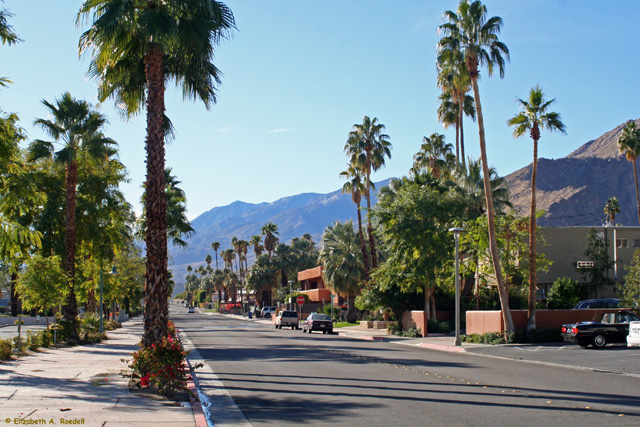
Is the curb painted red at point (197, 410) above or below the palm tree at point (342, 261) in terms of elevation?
below

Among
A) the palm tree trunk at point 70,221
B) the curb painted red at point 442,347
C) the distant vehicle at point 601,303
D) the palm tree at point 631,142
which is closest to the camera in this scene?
the curb painted red at point 442,347

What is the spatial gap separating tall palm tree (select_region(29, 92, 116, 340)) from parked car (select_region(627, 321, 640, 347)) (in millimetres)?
23598

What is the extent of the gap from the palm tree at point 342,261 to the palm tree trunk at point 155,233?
41.9 metres

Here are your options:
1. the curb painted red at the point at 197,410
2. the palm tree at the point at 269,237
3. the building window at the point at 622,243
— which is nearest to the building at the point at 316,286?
the palm tree at the point at 269,237

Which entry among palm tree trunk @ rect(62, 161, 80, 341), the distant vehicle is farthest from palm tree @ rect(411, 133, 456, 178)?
palm tree trunk @ rect(62, 161, 80, 341)

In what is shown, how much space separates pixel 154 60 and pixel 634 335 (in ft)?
69.7

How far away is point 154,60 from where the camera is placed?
15781 mm

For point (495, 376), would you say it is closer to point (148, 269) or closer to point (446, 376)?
point (446, 376)

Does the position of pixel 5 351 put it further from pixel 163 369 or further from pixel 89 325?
pixel 89 325

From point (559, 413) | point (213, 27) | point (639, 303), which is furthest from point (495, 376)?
point (639, 303)

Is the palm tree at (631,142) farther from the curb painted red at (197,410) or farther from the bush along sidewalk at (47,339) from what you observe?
the curb painted red at (197,410)

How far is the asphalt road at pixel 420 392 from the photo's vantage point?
1067 cm

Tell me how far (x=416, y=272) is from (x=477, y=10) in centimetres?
1470

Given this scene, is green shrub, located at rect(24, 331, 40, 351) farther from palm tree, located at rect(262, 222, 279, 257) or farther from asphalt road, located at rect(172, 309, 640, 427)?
palm tree, located at rect(262, 222, 279, 257)
